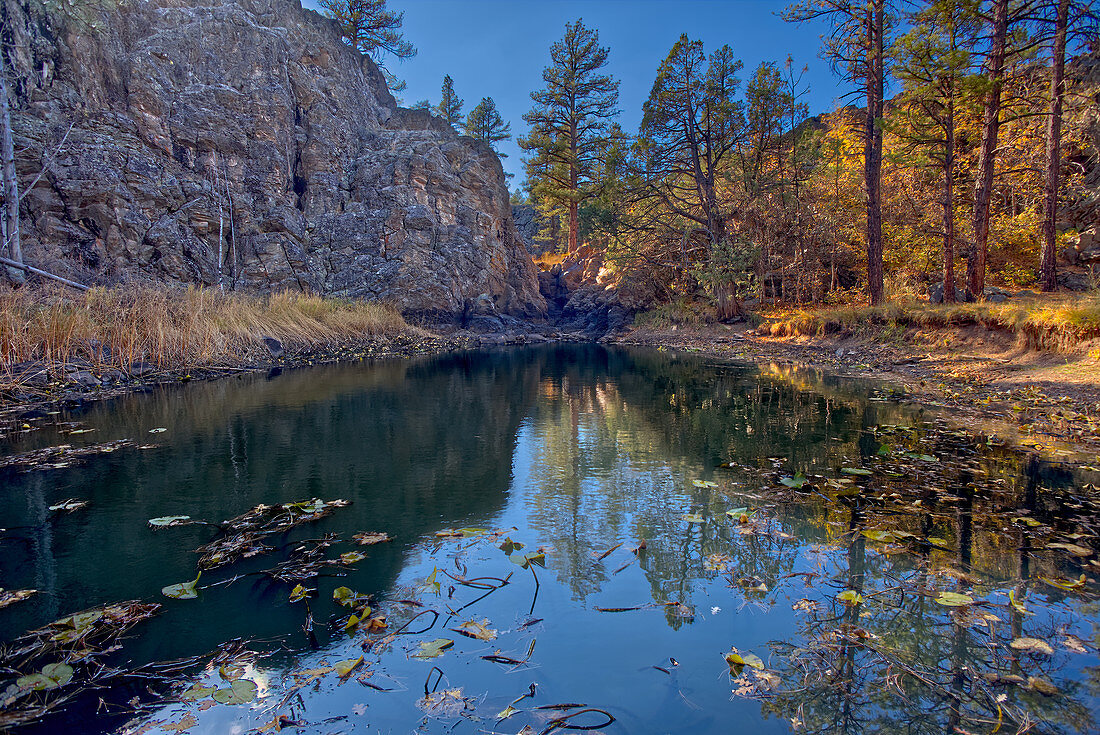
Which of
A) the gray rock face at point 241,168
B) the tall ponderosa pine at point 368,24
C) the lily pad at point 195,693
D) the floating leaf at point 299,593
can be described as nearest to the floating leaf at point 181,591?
the floating leaf at point 299,593

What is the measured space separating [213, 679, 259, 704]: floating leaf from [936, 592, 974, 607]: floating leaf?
12.2ft

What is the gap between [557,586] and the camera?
3537mm

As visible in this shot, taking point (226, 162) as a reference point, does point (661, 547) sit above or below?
below

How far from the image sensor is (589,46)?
121ft

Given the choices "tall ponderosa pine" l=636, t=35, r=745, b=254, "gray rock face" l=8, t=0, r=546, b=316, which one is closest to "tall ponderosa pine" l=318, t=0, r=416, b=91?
"gray rock face" l=8, t=0, r=546, b=316

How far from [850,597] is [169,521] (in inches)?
206

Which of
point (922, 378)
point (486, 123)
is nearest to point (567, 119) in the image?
point (486, 123)

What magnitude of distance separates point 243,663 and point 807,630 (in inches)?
117

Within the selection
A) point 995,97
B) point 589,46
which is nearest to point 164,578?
point 995,97

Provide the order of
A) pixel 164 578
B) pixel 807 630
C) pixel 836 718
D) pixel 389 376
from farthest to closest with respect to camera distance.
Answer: pixel 389 376
pixel 164 578
pixel 807 630
pixel 836 718

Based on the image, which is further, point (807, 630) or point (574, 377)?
point (574, 377)

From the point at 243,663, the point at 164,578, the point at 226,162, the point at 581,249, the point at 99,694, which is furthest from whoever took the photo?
the point at 581,249

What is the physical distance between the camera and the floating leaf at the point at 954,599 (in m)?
3.08

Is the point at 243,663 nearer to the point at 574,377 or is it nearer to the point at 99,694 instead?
the point at 99,694
